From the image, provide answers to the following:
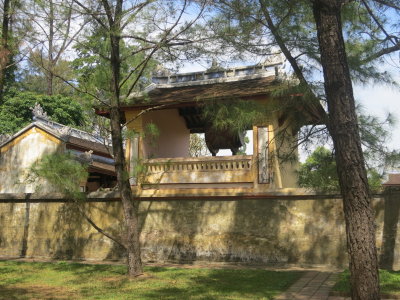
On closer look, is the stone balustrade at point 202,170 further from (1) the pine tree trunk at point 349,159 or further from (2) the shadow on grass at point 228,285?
(1) the pine tree trunk at point 349,159

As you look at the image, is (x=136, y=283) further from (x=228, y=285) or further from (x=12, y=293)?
(x=12, y=293)

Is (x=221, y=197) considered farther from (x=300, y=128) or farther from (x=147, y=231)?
(x=300, y=128)

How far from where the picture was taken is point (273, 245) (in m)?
9.09

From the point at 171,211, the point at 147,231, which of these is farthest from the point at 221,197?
the point at 147,231

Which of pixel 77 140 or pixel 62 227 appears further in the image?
pixel 77 140

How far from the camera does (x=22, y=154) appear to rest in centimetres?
1650

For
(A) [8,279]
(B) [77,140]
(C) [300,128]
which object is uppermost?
(B) [77,140]

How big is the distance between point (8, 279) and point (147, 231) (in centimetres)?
316

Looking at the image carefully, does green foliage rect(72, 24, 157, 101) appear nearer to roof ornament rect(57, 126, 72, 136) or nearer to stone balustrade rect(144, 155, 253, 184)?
stone balustrade rect(144, 155, 253, 184)

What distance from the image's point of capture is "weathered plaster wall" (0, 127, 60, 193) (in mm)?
15977

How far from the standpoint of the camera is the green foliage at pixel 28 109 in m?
21.8

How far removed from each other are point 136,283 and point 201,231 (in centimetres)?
262

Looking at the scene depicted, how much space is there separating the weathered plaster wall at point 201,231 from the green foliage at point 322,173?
89 cm

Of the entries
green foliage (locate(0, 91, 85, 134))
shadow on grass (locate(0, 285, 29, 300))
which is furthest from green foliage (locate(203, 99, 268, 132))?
green foliage (locate(0, 91, 85, 134))
